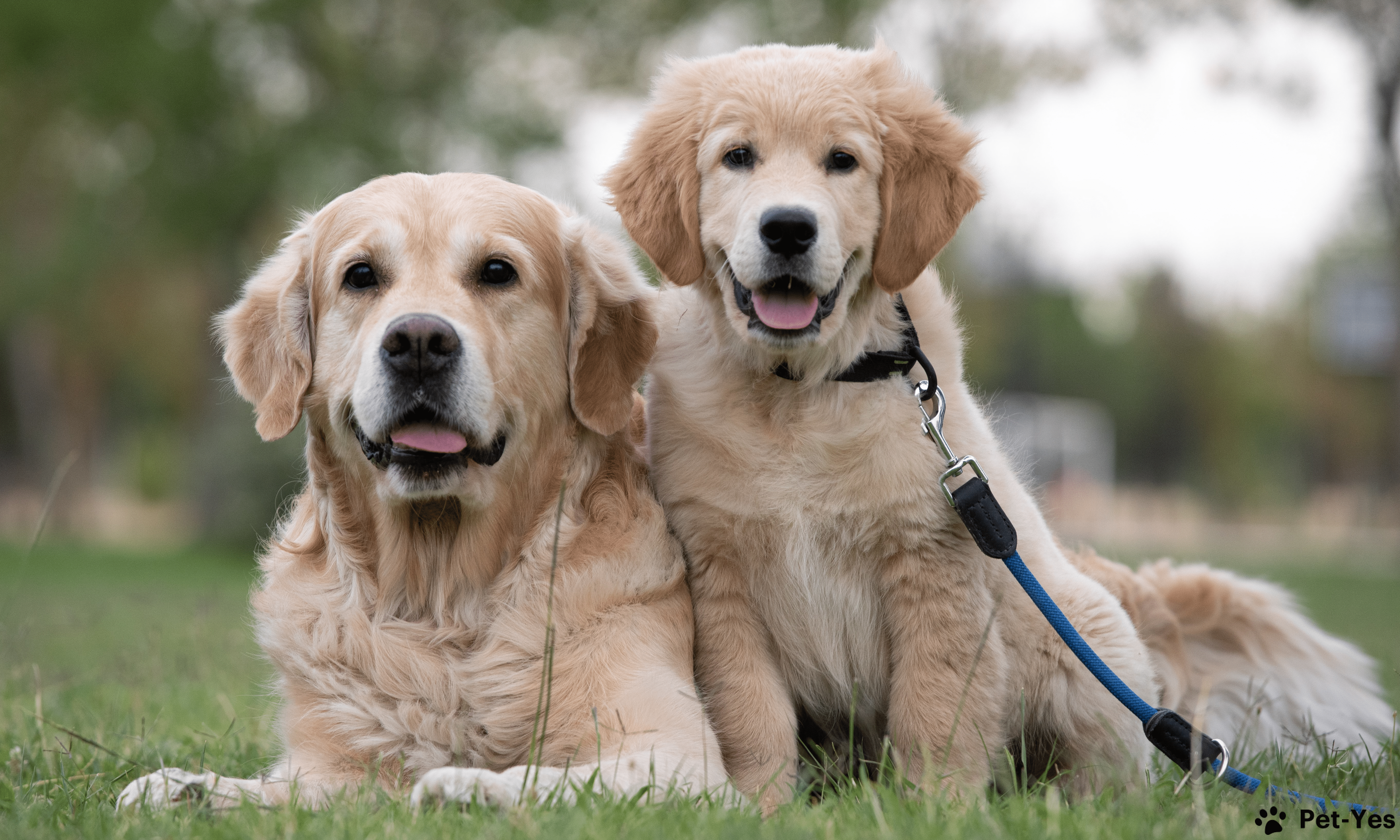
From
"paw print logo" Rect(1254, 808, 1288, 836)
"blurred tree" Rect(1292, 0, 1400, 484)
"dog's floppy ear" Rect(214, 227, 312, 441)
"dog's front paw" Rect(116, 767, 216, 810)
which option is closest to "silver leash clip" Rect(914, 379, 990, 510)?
"paw print logo" Rect(1254, 808, 1288, 836)

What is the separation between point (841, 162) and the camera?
2.92 metres

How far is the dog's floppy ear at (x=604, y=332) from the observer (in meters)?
2.90

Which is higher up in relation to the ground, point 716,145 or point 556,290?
point 716,145

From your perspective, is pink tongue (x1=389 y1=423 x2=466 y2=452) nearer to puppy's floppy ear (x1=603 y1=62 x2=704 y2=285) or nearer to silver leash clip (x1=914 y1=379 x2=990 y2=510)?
puppy's floppy ear (x1=603 y1=62 x2=704 y2=285)

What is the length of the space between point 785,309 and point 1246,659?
1.91 meters

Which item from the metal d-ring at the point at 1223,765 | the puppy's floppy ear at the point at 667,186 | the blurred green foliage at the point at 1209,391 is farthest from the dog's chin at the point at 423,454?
the blurred green foliage at the point at 1209,391

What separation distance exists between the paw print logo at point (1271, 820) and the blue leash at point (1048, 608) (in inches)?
9.6

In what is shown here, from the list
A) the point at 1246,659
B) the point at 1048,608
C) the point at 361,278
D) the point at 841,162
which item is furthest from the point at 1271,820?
the point at 361,278

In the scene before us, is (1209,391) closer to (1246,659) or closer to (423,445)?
(1246,659)

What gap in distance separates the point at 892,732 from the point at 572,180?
1342cm

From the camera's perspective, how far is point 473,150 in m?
15.6

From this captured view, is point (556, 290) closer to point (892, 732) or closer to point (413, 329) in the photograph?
point (413, 329)

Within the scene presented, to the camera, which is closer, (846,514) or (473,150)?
(846,514)

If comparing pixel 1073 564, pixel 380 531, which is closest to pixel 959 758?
pixel 1073 564
